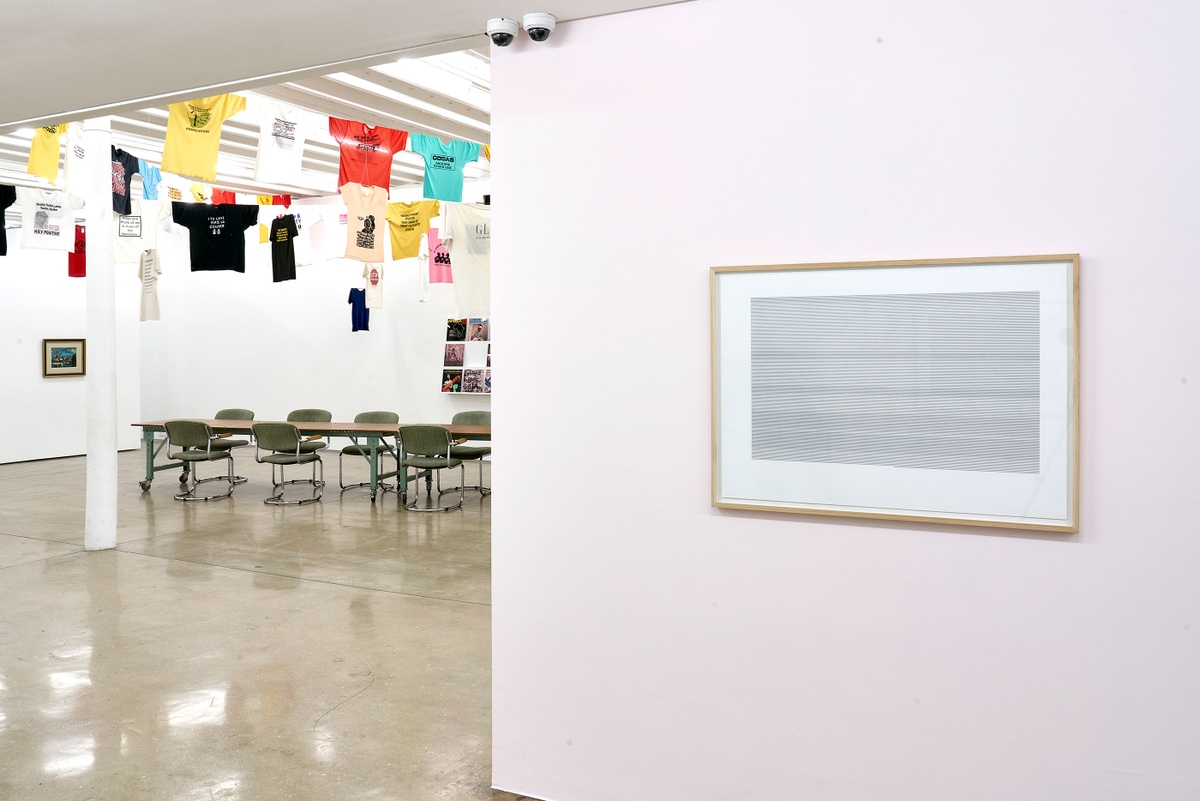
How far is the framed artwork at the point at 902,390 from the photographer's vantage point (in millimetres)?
2359

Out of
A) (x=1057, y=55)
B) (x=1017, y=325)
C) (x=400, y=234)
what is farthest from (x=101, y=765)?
(x=400, y=234)

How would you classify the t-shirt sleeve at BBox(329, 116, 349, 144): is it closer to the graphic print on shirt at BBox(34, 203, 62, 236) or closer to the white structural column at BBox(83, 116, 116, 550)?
the white structural column at BBox(83, 116, 116, 550)

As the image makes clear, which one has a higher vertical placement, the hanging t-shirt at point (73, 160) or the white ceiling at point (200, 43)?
the hanging t-shirt at point (73, 160)

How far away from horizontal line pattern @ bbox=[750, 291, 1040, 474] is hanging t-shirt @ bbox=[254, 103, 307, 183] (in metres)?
5.73

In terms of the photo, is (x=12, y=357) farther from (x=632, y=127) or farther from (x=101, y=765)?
(x=632, y=127)

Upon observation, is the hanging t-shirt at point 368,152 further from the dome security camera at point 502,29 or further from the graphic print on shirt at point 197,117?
the dome security camera at point 502,29

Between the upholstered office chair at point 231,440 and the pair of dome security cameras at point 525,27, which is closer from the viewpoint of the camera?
the pair of dome security cameras at point 525,27

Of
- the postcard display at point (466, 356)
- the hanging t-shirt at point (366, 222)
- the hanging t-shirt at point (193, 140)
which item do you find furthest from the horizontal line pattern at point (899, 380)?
the postcard display at point (466, 356)

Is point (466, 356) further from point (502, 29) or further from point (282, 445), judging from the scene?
point (502, 29)

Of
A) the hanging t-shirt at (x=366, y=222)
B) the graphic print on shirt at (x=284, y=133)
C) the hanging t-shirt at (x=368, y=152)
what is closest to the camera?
the graphic print on shirt at (x=284, y=133)

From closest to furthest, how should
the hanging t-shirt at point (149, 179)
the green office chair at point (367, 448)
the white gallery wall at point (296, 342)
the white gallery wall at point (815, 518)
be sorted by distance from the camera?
the white gallery wall at point (815, 518) < the green office chair at point (367, 448) < the hanging t-shirt at point (149, 179) < the white gallery wall at point (296, 342)

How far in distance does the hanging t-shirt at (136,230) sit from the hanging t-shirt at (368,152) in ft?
8.23

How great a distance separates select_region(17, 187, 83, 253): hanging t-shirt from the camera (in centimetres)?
916

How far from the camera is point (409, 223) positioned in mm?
9305
